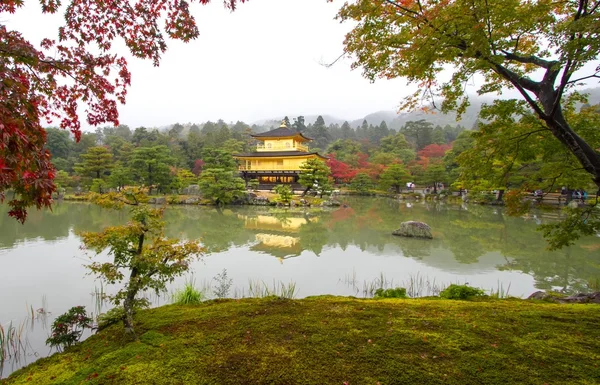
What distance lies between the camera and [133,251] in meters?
2.49

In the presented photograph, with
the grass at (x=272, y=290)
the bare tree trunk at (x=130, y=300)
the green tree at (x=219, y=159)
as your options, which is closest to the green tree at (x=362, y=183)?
the green tree at (x=219, y=159)

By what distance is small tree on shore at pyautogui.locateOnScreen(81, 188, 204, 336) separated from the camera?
2.39 meters

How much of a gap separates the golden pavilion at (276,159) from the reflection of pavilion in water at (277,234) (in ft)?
32.4

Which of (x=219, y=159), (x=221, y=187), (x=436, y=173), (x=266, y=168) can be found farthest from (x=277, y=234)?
(x=436, y=173)

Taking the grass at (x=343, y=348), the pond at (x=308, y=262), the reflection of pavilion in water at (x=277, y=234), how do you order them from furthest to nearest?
the reflection of pavilion in water at (x=277, y=234) < the pond at (x=308, y=262) < the grass at (x=343, y=348)

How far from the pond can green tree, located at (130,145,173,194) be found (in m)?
9.87

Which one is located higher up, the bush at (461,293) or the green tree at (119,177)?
the green tree at (119,177)

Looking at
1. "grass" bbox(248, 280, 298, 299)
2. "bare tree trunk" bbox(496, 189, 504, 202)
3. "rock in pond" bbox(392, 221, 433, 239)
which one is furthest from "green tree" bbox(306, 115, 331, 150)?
"grass" bbox(248, 280, 298, 299)

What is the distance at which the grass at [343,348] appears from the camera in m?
1.76

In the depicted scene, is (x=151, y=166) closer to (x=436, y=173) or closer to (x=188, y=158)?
(x=188, y=158)

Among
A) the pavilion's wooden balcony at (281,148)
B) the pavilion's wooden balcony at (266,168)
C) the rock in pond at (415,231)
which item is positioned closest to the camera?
the rock in pond at (415,231)

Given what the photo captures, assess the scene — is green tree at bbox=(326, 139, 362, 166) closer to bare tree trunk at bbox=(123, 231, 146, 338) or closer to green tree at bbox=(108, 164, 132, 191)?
green tree at bbox=(108, 164, 132, 191)

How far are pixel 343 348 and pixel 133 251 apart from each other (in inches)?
71.4

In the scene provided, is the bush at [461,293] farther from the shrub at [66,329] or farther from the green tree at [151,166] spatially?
the green tree at [151,166]
